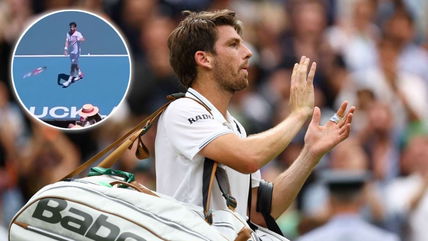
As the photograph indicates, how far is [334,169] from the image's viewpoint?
10.9 meters

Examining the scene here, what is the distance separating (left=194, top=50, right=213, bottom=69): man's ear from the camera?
6020mm

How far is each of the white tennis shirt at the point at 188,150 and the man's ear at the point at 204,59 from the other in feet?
0.43

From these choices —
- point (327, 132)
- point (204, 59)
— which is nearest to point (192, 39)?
point (204, 59)

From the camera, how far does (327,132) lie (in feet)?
19.9

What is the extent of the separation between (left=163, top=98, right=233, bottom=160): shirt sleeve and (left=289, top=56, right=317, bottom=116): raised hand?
0.33 meters

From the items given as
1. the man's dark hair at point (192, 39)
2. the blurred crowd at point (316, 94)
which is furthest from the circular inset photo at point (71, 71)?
the blurred crowd at point (316, 94)

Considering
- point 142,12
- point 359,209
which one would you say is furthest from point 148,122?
point 142,12

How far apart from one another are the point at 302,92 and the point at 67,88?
104cm

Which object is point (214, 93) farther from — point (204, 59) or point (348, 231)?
point (348, 231)

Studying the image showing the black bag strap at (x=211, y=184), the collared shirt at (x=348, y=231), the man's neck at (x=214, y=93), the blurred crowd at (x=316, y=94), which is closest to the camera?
the black bag strap at (x=211, y=184)

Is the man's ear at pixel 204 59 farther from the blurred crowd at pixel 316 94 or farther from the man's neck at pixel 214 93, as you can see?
the blurred crowd at pixel 316 94

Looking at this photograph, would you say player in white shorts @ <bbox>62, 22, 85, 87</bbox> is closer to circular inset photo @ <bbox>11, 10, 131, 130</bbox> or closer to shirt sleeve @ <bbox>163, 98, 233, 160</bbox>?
circular inset photo @ <bbox>11, 10, 131, 130</bbox>

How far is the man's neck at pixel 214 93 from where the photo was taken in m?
6.00

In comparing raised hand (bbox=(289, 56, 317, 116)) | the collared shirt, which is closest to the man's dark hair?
raised hand (bbox=(289, 56, 317, 116))
